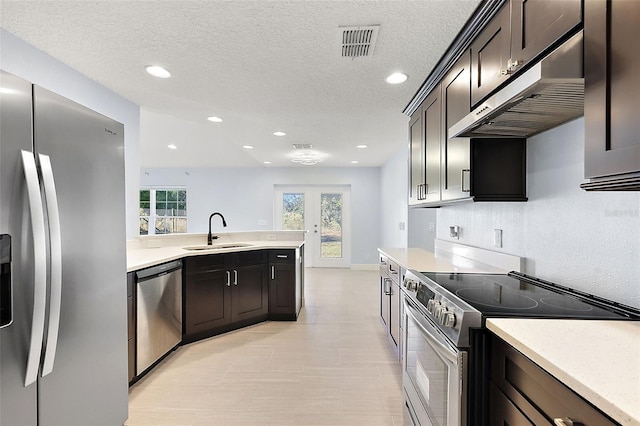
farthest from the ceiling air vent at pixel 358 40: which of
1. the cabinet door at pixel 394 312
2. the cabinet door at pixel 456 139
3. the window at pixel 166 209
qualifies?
the window at pixel 166 209

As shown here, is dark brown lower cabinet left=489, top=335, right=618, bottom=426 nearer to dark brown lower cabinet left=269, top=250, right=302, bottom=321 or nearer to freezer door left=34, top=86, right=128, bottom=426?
freezer door left=34, top=86, right=128, bottom=426

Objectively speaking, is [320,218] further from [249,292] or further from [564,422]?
[564,422]

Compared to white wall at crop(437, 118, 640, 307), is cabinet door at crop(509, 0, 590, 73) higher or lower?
higher

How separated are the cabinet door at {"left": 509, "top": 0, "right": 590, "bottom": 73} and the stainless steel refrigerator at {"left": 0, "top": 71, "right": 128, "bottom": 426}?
194 cm

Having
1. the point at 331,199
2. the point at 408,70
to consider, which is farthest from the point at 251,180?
the point at 408,70

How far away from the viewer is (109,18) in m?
1.70

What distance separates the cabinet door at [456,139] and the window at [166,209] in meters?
7.05

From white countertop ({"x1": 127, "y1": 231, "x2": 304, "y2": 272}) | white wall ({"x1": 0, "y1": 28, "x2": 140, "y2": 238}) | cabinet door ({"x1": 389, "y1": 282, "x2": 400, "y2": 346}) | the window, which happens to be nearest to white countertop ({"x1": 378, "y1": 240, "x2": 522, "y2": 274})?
cabinet door ({"x1": 389, "y1": 282, "x2": 400, "y2": 346})

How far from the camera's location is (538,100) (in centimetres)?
125

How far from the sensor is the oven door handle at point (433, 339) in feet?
3.88

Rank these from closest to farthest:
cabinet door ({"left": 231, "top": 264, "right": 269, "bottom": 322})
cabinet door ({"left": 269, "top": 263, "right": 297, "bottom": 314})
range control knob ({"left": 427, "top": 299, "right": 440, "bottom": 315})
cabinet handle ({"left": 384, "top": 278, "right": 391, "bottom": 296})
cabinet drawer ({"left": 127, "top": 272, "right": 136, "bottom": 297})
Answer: range control knob ({"left": 427, "top": 299, "right": 440, "bottom": 315}), cabinet drawer ({"left": 127, "top": 272, "right": 136, "bottom": 297}), cabinet handle ({"left": 384, "top": 278, "right": 391, "bottom": 296}), cabinet door ({"left": 231, "top": 264, "right": 269, "bottom": 322}), cabinet door ({"left": 269, "top": 263, "right": 297, "bottom": 314})

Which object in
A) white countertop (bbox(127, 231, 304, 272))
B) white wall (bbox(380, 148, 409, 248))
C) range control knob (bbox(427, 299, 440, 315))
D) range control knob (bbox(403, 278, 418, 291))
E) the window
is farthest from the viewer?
the window

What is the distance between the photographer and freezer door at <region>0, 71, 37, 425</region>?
3.50 ft

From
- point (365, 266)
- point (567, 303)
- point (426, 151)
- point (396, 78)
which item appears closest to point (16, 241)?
point (567, 303)
